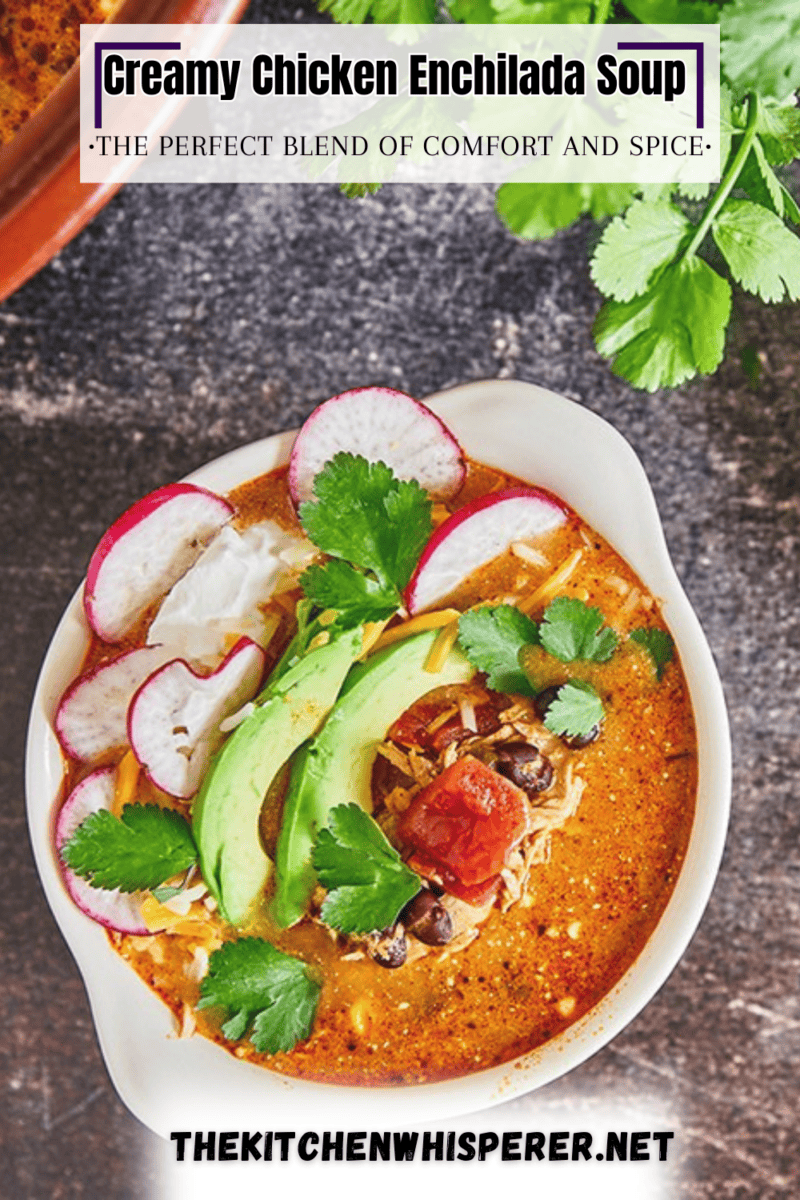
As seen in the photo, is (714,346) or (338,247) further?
(338,247)

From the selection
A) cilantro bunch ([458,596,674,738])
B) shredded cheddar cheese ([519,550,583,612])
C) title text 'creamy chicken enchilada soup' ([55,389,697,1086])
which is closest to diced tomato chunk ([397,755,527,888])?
title text 'creamy chicken enchilada soup' ([55,389,697,1086])

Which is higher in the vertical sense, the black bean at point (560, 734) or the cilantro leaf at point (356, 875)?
the black bean at point (560, 734)

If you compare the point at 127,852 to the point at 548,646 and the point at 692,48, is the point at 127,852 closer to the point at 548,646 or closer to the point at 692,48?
the point at 548,646

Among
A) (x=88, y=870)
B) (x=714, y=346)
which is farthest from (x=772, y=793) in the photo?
(x=88, y=870)

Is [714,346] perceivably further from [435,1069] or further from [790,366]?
[435,1069]

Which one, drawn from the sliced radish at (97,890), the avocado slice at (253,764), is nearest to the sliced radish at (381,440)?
the avocado slice at (253,764)

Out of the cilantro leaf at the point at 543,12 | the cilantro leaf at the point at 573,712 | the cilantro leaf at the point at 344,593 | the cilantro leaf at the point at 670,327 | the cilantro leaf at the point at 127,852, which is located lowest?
the cilantro leaf at the point at 127,852

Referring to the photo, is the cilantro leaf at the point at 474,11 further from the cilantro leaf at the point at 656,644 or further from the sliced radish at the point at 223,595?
the cilantro leaf at the point at 656,644
